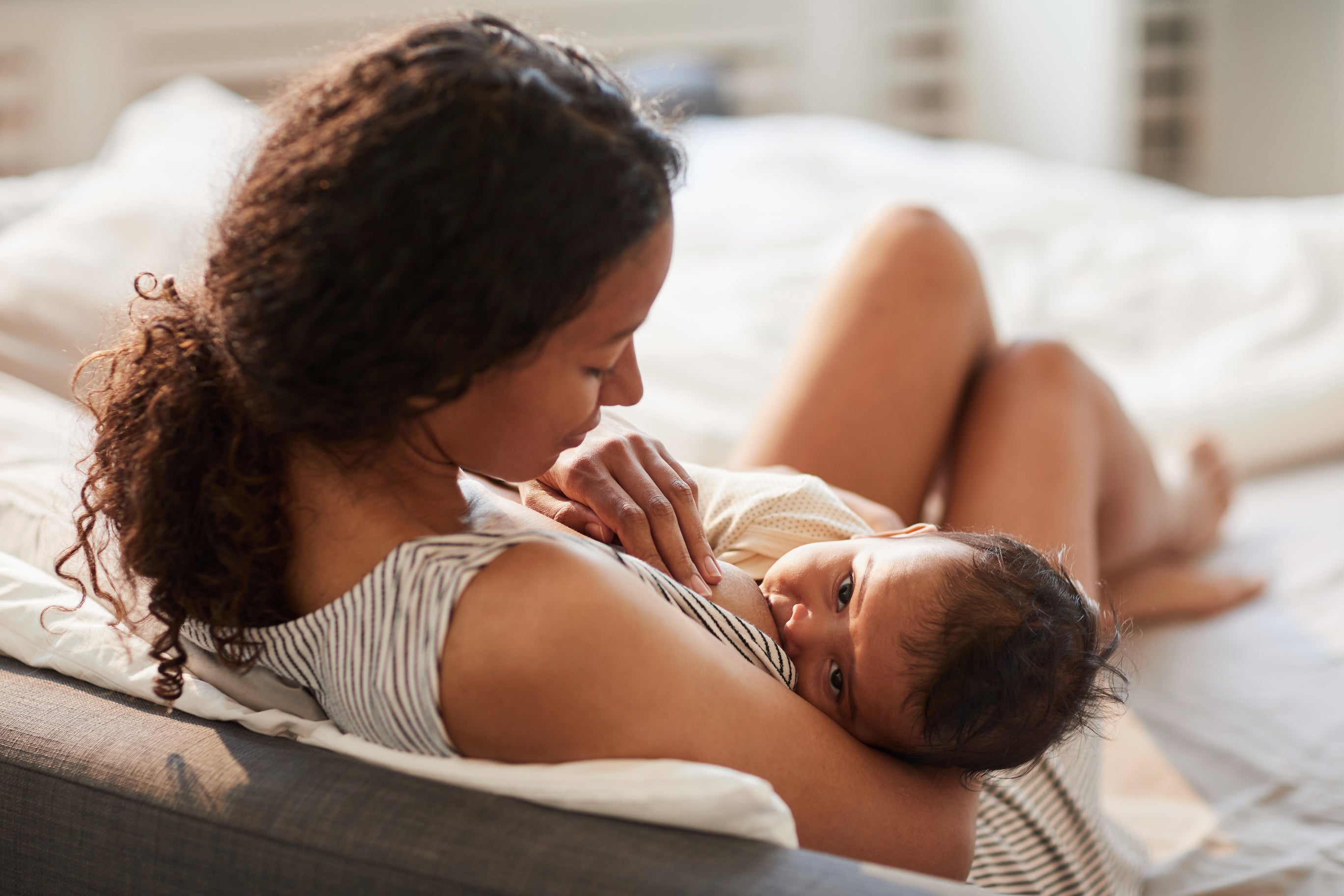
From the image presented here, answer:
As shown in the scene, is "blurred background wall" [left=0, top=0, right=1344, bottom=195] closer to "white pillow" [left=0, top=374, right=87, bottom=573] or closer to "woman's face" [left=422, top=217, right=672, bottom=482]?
"white pillow" [left=0, top=374, right=87, bottom=573]

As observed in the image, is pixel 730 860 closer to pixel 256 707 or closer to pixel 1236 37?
pixel 256 707

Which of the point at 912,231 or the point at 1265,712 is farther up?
the point at 912,231

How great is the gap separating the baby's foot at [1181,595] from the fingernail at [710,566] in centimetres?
78

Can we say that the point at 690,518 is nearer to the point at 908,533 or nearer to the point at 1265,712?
the point at 908,533

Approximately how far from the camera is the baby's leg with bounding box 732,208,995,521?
4.25 ft

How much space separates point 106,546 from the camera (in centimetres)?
82

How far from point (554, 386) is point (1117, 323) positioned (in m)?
1.63

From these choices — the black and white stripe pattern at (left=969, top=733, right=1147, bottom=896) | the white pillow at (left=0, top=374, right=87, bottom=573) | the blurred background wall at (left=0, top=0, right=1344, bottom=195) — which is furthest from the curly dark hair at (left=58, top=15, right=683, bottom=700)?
the blurred background wall at (left=0, top=0, right=1344, bottom=195)

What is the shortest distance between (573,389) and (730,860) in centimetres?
29

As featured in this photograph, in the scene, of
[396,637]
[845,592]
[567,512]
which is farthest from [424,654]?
[845,592]

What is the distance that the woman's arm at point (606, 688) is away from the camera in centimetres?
67

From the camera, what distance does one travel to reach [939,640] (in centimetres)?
85

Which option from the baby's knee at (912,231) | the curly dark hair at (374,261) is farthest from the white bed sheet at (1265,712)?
the curly dark hair at (374,261)

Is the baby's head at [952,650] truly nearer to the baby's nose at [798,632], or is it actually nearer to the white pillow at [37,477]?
the baby's nose at [798,632]
